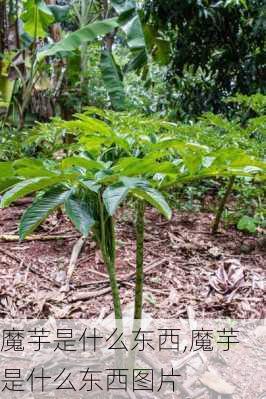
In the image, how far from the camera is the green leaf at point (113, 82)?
13.0ft

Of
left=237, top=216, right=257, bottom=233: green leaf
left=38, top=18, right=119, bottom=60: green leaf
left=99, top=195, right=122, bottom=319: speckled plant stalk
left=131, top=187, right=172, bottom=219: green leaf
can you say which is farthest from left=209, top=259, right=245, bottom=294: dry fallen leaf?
left=38, top=18, right=119, bottom=60: green leaf

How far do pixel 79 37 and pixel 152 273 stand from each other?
2.38 meters

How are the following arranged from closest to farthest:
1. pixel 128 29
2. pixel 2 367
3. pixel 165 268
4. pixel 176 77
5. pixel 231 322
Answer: pixel 2 367, pixel 231 322, pixel 165 268, pixel 128 29, pixel 176 77

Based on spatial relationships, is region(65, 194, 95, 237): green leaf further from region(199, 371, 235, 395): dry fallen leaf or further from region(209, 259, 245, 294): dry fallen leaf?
region(209, 259, 245, 294): dry fallen leaf

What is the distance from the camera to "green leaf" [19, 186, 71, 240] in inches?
30.7

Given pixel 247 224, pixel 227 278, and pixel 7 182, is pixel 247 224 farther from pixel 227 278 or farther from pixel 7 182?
pixel 7 182

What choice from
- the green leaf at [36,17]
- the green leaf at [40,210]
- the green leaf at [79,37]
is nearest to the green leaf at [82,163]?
the green leaf at [40,210]

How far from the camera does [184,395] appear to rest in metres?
1.18

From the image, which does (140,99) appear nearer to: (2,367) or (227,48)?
(227,48)

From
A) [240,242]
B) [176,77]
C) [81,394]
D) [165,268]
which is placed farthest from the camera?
[176,77]

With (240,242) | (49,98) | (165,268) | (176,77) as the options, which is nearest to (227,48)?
(176,77)

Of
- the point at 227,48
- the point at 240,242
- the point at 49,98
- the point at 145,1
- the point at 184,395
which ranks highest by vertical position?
the point at 145,1

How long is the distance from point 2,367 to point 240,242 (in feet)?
4.91

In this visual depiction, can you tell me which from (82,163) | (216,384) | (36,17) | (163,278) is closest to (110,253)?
(82,163)
